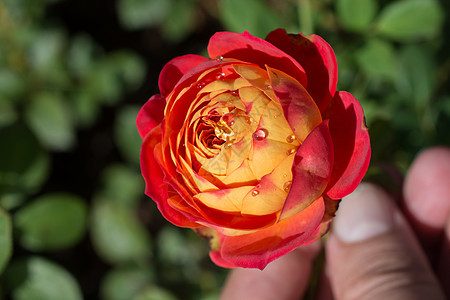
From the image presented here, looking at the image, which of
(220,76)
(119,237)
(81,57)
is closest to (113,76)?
(81,57)

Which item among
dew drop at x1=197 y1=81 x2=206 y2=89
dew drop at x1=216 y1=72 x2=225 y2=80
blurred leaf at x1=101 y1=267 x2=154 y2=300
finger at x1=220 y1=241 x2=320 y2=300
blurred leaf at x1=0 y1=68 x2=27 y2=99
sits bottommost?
blurred leaf at x1=101 y1=267 x2=154 y2=300

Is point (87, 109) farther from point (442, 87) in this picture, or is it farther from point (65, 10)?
point (442, 87)

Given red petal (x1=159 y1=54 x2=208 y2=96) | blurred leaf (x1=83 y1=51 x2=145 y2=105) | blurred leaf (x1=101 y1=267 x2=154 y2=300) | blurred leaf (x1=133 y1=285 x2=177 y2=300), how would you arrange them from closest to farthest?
red petal (x1=159 y1=54 x2=208 y2=96), blurred leaf (x1=133 y1=285 x2=177 y2=300), blurred leaf (x1=101 y1=267 x2=154 y2=300), blurred leaf (x1=83 y1=51 x2=145 y2=105)

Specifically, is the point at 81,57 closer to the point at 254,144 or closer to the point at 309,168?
the point at 254,144

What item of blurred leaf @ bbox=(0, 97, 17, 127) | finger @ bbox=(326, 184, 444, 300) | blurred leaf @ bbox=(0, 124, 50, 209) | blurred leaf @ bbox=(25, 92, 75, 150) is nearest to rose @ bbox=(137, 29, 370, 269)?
finger @ bbox=(326, 184, 444, 300)

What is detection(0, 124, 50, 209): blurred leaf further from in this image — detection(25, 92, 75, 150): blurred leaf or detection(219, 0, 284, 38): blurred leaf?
detection(219, 0, 284, 38): blurred leaf

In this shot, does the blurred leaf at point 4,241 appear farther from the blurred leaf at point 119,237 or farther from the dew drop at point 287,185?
the dew drop at point 287,185

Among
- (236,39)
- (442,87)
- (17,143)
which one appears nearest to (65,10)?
(17,143)
